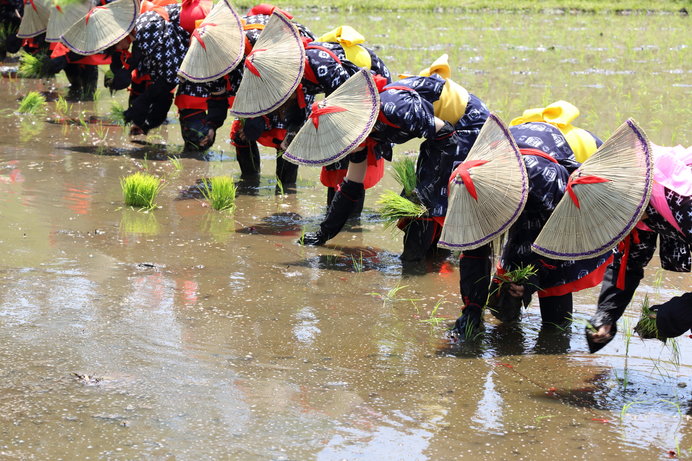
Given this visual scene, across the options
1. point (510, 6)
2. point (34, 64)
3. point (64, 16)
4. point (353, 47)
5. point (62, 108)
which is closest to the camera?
point (353, 47)

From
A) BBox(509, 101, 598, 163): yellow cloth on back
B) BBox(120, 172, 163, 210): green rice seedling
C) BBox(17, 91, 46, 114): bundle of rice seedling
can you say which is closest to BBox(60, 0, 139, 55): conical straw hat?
BBox(17, 91, 46, 114): bundle of rice seedling

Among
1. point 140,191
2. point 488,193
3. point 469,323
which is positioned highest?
point 488,193

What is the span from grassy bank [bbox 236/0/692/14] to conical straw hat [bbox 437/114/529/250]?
46.1 feet

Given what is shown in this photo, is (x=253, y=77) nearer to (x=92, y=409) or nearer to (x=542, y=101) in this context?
(x=92, y=409)

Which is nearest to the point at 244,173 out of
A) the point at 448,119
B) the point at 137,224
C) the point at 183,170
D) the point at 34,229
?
the point at 183,170

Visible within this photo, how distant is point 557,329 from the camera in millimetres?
4344

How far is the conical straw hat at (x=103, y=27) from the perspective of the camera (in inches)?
299

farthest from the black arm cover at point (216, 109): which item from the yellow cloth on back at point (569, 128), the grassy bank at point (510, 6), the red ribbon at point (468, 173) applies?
the grassy bank at point (510, 6)

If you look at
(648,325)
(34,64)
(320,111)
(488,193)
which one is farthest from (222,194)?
(34,64)

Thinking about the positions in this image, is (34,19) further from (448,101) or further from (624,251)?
(624,251)

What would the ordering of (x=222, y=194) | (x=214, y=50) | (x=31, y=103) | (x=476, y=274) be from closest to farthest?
(x=476, y=274)
(x=222, y=194)
(x=214, y=50)
(x=31, y=103)

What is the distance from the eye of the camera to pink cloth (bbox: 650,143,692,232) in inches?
137

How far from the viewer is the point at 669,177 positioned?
3518mm

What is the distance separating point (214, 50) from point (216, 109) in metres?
0.73
